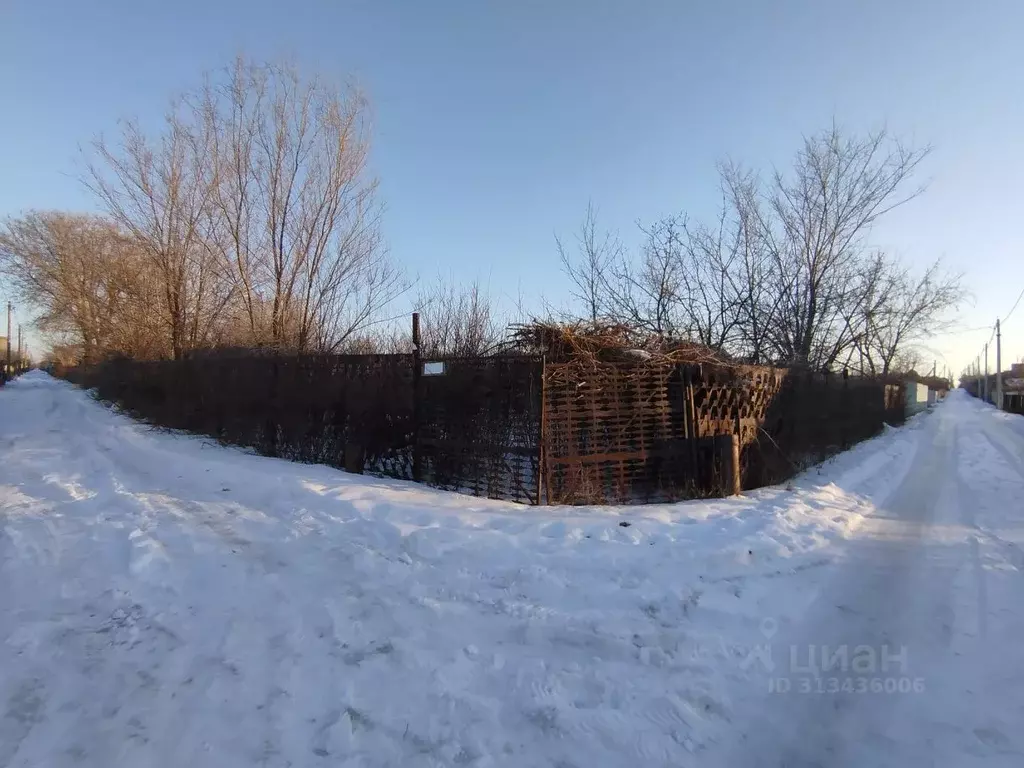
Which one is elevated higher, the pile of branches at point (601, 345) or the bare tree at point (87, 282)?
the bare tree at point (87, 282)

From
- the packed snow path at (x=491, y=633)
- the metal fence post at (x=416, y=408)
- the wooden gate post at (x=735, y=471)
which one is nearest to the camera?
the packed snow path at (x=491, y=633)

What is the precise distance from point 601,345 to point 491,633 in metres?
4.53

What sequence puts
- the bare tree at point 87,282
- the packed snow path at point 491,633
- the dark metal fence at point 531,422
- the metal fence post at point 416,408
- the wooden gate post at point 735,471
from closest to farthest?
the packed snow path at point 491,633, the dark metal fence at point 531,422, the wooden gate post at point 735,471, the metal fence post at point 416,408, the bare tree at point 87,282

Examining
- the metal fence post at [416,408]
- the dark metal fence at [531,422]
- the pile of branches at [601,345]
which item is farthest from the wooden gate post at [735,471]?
the metal fence post at [416,408]

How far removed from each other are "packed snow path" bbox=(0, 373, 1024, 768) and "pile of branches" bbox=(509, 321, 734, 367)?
197 cm

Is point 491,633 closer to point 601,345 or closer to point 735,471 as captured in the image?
point 601,345

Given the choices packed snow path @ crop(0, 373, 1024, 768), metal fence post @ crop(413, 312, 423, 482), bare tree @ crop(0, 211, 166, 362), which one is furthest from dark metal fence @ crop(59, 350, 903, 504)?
bare tree @ crop(0, 211, 166, 362)

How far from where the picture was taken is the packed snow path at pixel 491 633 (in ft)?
10.0

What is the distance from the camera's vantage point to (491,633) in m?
4.14

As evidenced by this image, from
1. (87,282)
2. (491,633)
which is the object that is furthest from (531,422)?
(87,282)

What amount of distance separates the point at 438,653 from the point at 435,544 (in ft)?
5.87

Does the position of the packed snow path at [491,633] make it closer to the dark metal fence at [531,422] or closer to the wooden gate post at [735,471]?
the wooden gate post at [735,471]

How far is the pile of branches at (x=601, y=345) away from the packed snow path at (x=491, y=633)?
1.97 meters

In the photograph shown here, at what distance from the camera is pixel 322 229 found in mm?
17141
